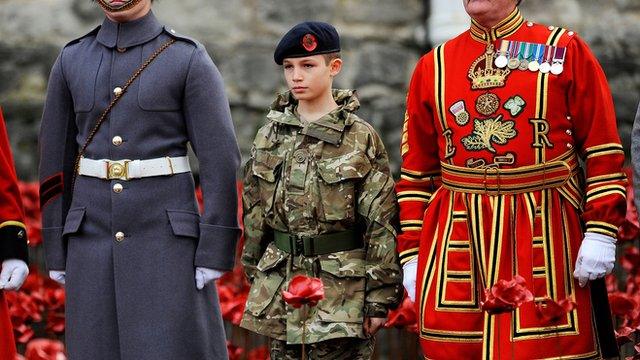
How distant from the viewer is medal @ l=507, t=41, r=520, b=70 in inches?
223

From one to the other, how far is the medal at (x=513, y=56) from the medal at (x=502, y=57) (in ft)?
0.05

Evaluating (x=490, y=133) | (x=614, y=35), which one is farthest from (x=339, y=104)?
(x=614, y=35)

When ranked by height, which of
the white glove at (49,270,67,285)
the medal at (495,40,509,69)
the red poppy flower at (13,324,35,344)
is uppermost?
the medal at (495,40,509,69)

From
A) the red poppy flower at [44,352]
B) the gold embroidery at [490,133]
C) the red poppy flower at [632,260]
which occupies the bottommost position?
the red poppy flower at [632,260]

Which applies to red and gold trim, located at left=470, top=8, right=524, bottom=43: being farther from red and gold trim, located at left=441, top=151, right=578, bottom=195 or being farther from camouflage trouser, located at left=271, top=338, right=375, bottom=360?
camouflage trouser, located at left=271, top=338, right=375, bottom=360

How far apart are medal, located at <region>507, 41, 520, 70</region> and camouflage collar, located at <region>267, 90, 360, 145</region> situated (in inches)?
Result: 26.5

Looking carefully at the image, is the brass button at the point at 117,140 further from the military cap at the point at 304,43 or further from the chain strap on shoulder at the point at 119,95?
the military cap at the point at 304,43

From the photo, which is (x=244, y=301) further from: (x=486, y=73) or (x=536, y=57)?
(x=536, y=57)

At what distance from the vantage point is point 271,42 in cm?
995

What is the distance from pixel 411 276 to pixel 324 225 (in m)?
0.38

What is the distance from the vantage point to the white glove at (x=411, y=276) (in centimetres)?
582

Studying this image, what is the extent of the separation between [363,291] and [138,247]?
2.67 ft

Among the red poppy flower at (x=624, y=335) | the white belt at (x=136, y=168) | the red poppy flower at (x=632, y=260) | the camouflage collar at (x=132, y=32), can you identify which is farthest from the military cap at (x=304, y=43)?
the red poppy flower at (x=632, y=260)

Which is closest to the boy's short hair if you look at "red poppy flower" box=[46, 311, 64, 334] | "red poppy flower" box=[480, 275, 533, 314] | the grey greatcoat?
the grey greatcoat
